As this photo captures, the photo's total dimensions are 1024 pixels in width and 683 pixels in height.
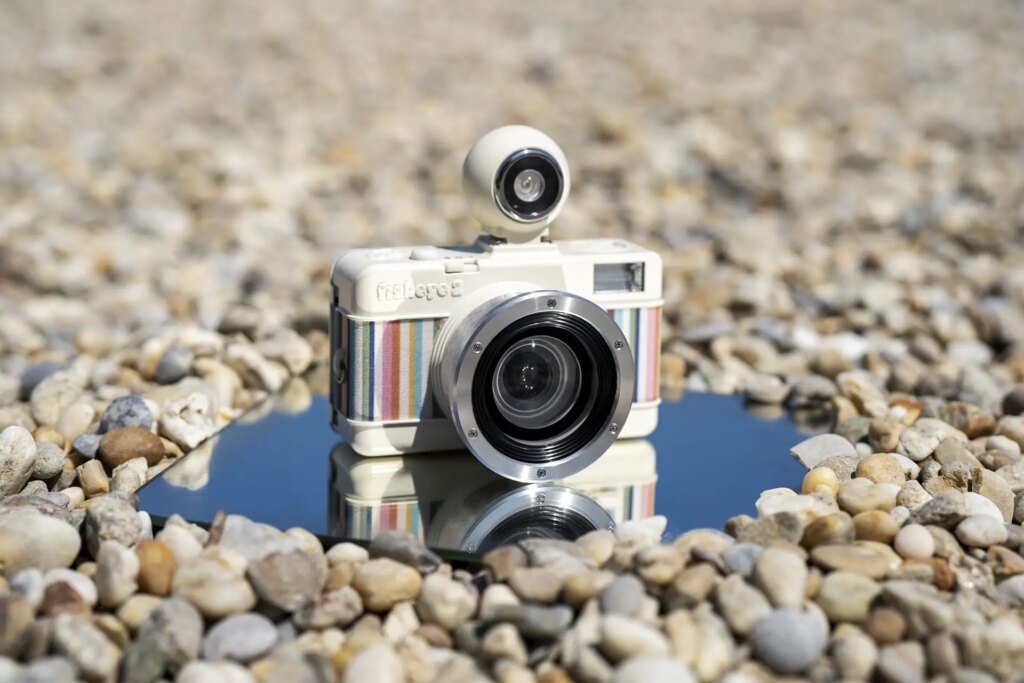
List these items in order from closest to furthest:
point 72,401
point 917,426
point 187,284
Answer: point 917,426 < point 72,401 < point 187,284

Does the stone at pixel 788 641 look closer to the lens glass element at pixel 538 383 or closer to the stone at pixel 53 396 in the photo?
the lens glass element at pixel 538 383

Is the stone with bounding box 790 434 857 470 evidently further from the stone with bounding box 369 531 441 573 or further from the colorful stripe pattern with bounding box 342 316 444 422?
the stone with bounding box 369 531 441 573

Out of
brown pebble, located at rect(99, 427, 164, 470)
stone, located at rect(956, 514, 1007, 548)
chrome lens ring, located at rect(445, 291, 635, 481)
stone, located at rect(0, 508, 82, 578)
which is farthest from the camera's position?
brown pebble, located at rect(99, 427, 164, 470)

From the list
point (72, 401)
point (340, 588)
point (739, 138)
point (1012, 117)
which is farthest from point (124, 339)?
point (1012, 117)

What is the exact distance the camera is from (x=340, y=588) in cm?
235

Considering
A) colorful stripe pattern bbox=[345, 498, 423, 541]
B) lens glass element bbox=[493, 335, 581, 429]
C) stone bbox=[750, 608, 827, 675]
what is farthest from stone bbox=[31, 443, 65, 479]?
stone bbox=[750, 608, 827, 675]

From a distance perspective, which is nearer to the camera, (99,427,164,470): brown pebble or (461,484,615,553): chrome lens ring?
(461,484,615,553): chrome lens ring

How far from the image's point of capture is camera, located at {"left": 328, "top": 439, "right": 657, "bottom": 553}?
256 centimetres

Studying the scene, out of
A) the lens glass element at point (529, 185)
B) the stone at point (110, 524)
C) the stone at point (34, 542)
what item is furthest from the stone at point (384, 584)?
the lens glass element at point (529, 185)

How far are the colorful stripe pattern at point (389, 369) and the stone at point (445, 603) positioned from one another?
68 centimetres

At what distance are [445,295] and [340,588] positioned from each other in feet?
2.52

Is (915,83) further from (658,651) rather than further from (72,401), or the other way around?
(658,651)

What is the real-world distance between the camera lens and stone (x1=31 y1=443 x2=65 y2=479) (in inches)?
46.7

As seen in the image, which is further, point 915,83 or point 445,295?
point 915,83
